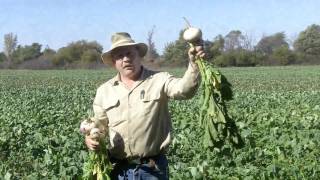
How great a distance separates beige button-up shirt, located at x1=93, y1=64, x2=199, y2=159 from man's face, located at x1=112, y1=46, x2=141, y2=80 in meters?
0.07

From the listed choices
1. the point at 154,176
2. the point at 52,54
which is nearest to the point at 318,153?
the point at 154,176

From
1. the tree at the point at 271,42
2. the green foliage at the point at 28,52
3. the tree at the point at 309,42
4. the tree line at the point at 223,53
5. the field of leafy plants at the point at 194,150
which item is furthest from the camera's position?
the green foliage at the point at 28,52

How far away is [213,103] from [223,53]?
63657mm

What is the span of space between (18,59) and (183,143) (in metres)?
76.9

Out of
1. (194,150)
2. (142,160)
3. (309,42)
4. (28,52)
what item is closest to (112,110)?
(142,160)

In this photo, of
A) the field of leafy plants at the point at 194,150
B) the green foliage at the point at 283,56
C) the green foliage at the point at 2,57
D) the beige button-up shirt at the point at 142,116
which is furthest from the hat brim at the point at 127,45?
the green foliage at the point at 2,57

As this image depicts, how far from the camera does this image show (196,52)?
3545mm

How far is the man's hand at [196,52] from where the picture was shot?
3.53m

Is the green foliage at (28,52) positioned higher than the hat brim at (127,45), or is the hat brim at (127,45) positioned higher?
the green foliage at (28,52)

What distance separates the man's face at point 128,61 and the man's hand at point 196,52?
1.56 ft

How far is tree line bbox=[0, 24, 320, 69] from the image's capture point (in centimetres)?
6425

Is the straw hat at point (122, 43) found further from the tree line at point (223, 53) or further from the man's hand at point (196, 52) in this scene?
the tree line at point (223, 53)

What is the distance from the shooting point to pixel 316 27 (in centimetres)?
7906

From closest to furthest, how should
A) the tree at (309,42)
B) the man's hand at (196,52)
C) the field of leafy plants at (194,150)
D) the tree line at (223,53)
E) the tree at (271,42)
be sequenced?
the man's hand at (196,52), the field of leafy plants at (194,150), the tree line at (223,53), the tree at (309,42), the tree at (271,42)
